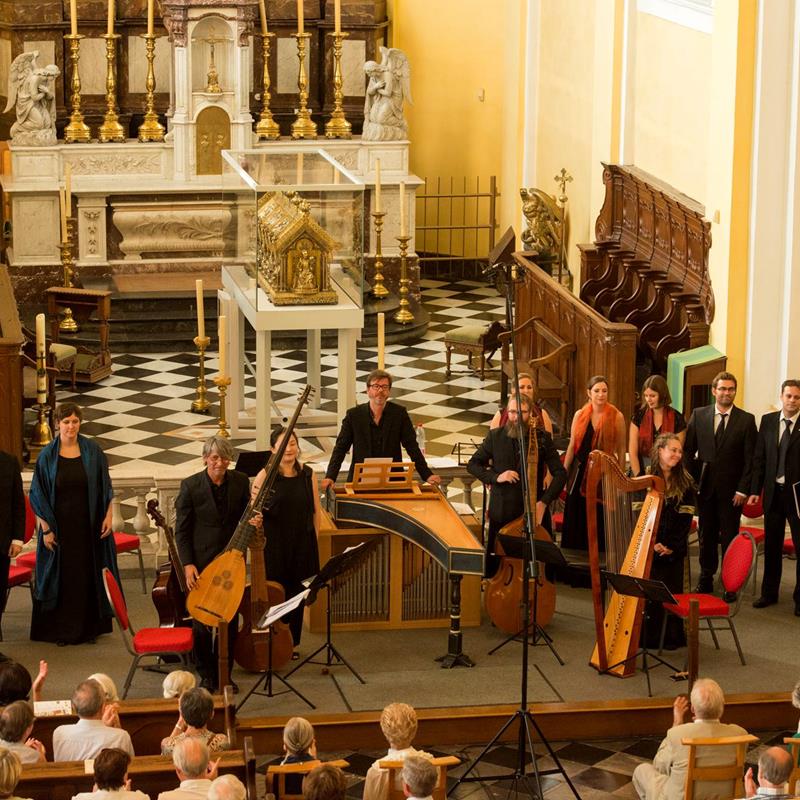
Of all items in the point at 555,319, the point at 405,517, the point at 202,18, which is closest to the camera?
the point at 405,517

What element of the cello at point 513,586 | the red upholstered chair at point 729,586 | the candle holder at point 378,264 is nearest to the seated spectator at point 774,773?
the red upholstered chair at point 729,586

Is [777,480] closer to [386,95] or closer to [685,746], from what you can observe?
[685,746]

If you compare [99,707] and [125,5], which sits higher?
[125,5]

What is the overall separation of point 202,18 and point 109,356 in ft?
14.4

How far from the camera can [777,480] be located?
33.3 feet

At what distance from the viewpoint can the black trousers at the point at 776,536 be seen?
397 inches

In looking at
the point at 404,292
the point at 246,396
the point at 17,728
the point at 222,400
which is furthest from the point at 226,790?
the point at 404,292

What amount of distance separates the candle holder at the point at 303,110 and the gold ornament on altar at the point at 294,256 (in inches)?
271

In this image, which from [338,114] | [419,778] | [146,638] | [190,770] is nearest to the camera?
[419,778]

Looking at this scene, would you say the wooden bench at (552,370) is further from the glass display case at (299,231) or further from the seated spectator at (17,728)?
the seated spectator at (17,728)

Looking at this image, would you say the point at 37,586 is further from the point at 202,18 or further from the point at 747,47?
the point at 202,18

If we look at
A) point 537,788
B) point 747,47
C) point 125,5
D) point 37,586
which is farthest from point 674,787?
point 125,5

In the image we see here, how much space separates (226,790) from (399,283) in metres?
12.8

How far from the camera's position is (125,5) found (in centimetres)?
1952
